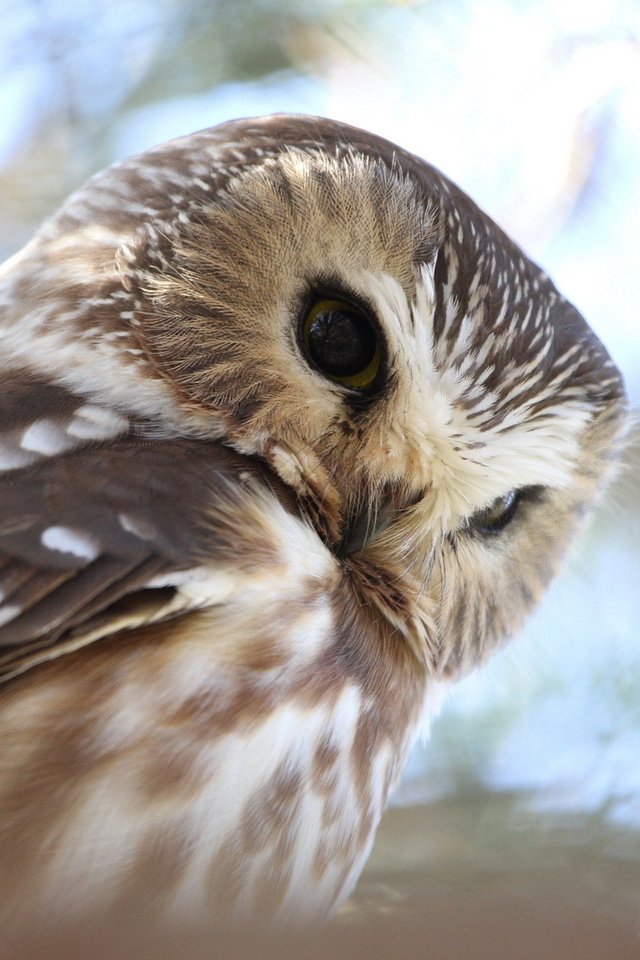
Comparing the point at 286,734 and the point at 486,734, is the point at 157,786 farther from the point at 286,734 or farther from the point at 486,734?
the point at 486,734

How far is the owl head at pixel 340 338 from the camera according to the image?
1.61m

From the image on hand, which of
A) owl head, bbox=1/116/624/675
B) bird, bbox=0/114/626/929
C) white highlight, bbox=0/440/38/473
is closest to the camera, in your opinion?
bird, bbox=0/114/626/929

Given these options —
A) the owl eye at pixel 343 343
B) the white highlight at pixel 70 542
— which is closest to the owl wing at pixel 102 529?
the white highlight at pixel 70 542

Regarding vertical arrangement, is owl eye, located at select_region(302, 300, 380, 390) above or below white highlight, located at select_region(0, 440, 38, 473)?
above

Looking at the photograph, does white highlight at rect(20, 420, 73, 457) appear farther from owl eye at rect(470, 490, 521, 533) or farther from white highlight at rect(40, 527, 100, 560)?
owl eye at rect(470, 490, 521, 533)

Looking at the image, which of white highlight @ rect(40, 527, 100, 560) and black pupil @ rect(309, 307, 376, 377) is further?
black pupil @ rect(309, 307, 376, 377)

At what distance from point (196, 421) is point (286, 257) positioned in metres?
0.33

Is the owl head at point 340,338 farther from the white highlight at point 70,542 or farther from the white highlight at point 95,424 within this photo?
the white highlight at point 70,542

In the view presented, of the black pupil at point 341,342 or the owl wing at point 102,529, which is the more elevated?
the black pupil at point 341,342

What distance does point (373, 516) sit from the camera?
5.43ft

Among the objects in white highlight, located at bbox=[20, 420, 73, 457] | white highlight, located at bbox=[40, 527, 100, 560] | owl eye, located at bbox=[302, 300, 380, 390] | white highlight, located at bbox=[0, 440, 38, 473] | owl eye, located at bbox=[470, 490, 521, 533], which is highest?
owl eye, located at bbox=[302, 300, 380, 390]

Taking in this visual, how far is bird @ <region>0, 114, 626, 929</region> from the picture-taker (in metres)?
1.31

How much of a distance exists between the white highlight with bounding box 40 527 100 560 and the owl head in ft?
0.90

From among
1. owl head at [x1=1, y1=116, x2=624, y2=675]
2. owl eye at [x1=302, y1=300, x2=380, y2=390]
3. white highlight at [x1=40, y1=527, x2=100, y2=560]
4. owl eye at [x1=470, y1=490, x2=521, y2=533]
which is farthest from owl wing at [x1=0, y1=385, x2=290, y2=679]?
owl eye at [x1=470, y1=490, x2=521, y2=533]
